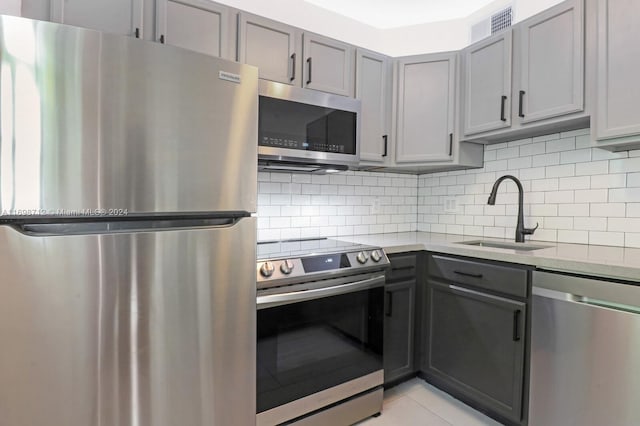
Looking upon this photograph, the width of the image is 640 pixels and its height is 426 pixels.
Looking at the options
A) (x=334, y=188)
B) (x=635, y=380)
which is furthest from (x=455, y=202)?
(x=635, y=380)

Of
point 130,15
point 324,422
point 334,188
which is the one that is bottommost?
point 324,422

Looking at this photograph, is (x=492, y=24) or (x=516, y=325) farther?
(x=492, y=24)

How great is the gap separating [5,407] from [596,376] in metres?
2.09

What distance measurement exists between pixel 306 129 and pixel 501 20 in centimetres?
163

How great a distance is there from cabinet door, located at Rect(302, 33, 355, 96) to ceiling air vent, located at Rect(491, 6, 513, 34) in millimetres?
1042

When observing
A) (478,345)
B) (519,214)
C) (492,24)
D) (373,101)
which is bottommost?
(478,345)

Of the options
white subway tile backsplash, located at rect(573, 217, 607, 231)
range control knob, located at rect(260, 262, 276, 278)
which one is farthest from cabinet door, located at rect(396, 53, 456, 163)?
range control knob, located at rect(260, 262, 276, 278)

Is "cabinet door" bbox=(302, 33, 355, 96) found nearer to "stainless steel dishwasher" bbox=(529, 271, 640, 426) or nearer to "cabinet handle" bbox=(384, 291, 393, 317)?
"cabinet handle" bbox=(384, 291, 393, 317)

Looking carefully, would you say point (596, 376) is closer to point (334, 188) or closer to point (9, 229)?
point (334, 188)

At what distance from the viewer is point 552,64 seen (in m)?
1.83

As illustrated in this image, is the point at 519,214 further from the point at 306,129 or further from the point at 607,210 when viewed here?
the point at 306,129

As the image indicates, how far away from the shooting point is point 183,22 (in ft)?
5.46

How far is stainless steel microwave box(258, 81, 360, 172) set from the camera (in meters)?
1.73

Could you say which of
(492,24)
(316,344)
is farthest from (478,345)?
(492,24)
